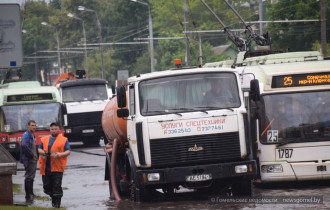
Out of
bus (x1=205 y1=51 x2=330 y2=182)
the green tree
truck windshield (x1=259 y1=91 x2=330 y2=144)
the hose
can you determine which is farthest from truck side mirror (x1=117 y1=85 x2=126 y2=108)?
the green tree

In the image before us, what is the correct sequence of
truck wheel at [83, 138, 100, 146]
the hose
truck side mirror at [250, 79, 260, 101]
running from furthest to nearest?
1. truck wheel at [83, 138, 100, 146]
2. the hose
3. truck side mirror at [250, 79, 260, 101]

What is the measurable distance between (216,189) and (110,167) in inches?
107

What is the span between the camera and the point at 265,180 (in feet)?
64.9

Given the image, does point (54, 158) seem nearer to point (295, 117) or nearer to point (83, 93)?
point (295, 117)

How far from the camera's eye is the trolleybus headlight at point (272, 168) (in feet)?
64.6

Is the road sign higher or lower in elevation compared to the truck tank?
higher

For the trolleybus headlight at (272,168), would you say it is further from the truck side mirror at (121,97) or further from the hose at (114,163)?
the truck side mirror at (121,97)

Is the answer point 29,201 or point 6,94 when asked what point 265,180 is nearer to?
point 29,201

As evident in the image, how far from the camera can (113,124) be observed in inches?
814

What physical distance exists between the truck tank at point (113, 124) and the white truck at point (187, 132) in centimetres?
185

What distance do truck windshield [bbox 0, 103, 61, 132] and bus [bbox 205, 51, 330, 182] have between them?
18.0 meters

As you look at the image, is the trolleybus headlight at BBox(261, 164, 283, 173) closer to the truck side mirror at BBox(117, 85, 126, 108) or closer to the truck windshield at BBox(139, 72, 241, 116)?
the truck windshield at BBox(139, 72, 241, 116)

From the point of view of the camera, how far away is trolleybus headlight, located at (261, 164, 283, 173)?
19688 mm

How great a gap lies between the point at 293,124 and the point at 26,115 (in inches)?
737
